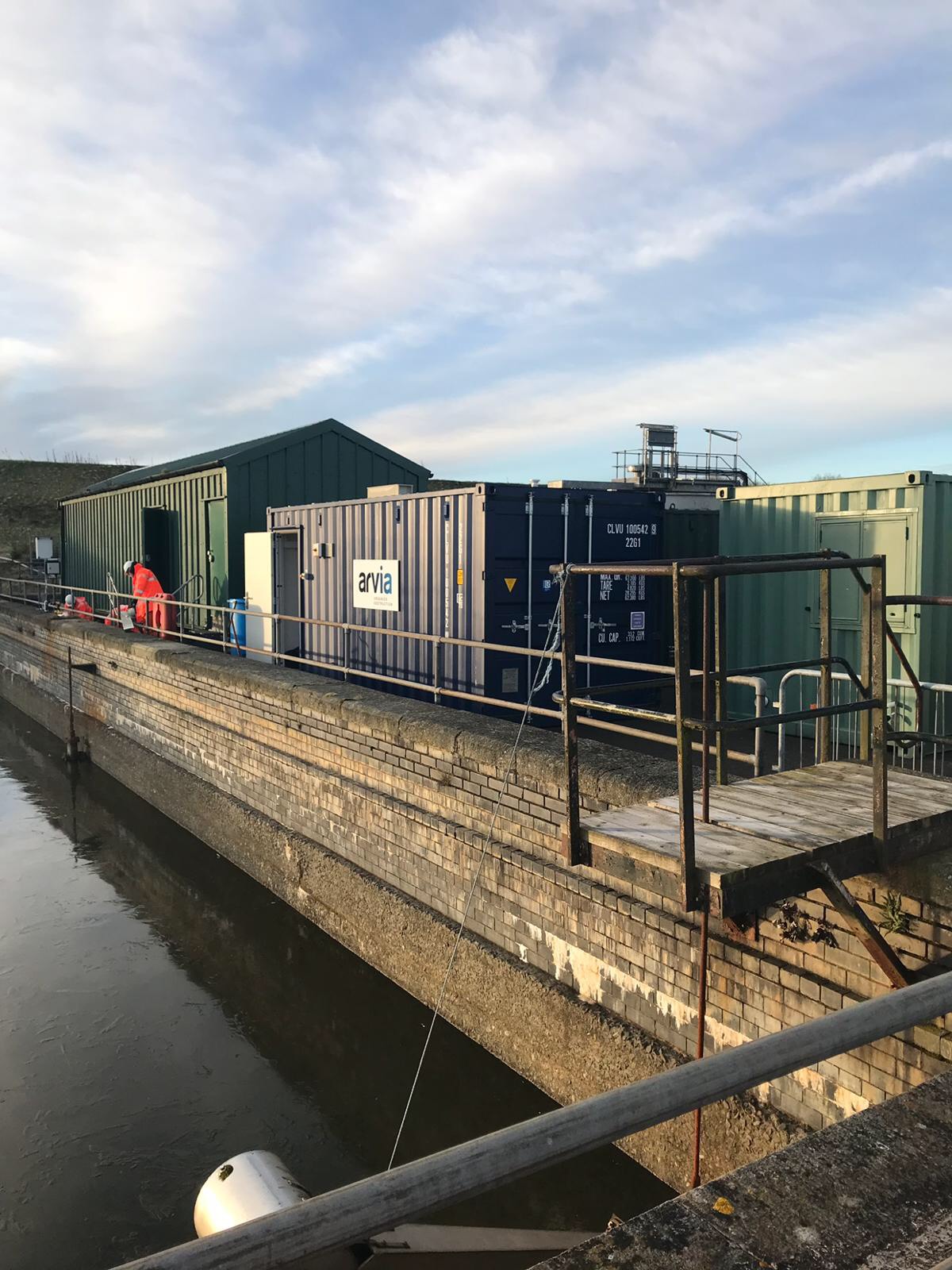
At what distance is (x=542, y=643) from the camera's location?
1052 centimetres

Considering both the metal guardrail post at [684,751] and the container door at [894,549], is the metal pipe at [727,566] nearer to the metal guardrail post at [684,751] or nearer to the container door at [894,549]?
the metal guardrail post at [684,751]

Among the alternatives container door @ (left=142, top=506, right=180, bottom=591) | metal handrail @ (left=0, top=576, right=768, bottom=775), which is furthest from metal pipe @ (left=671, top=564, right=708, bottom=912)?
container door @ (left=142, top=506, right=180, bottom=591)

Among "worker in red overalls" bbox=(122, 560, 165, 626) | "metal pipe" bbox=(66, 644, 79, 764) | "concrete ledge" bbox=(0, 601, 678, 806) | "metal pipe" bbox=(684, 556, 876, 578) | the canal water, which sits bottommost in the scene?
the canal water

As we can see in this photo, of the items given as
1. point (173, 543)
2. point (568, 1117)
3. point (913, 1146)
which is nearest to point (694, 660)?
point (913, 1146)

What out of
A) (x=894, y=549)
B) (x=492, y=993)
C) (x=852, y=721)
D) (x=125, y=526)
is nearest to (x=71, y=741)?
(x=125, y=526)

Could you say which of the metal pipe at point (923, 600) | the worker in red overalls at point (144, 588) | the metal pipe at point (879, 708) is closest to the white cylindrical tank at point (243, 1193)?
the metal pipe at point (879, 708)

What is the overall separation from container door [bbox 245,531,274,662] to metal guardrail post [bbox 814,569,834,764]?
1057 cm

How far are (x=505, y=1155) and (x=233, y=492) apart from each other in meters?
16.7

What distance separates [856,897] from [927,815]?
0.64 meters

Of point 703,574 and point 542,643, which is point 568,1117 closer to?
point 703,574

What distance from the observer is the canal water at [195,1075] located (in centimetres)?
562

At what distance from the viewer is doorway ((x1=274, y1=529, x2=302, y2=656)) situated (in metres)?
14.8

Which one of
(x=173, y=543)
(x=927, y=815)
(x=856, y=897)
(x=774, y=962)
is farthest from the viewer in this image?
(x=173, y=543)

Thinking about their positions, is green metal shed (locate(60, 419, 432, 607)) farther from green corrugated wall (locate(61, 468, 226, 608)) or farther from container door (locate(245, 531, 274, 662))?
container door (locate(245, 531, 274, 662))
